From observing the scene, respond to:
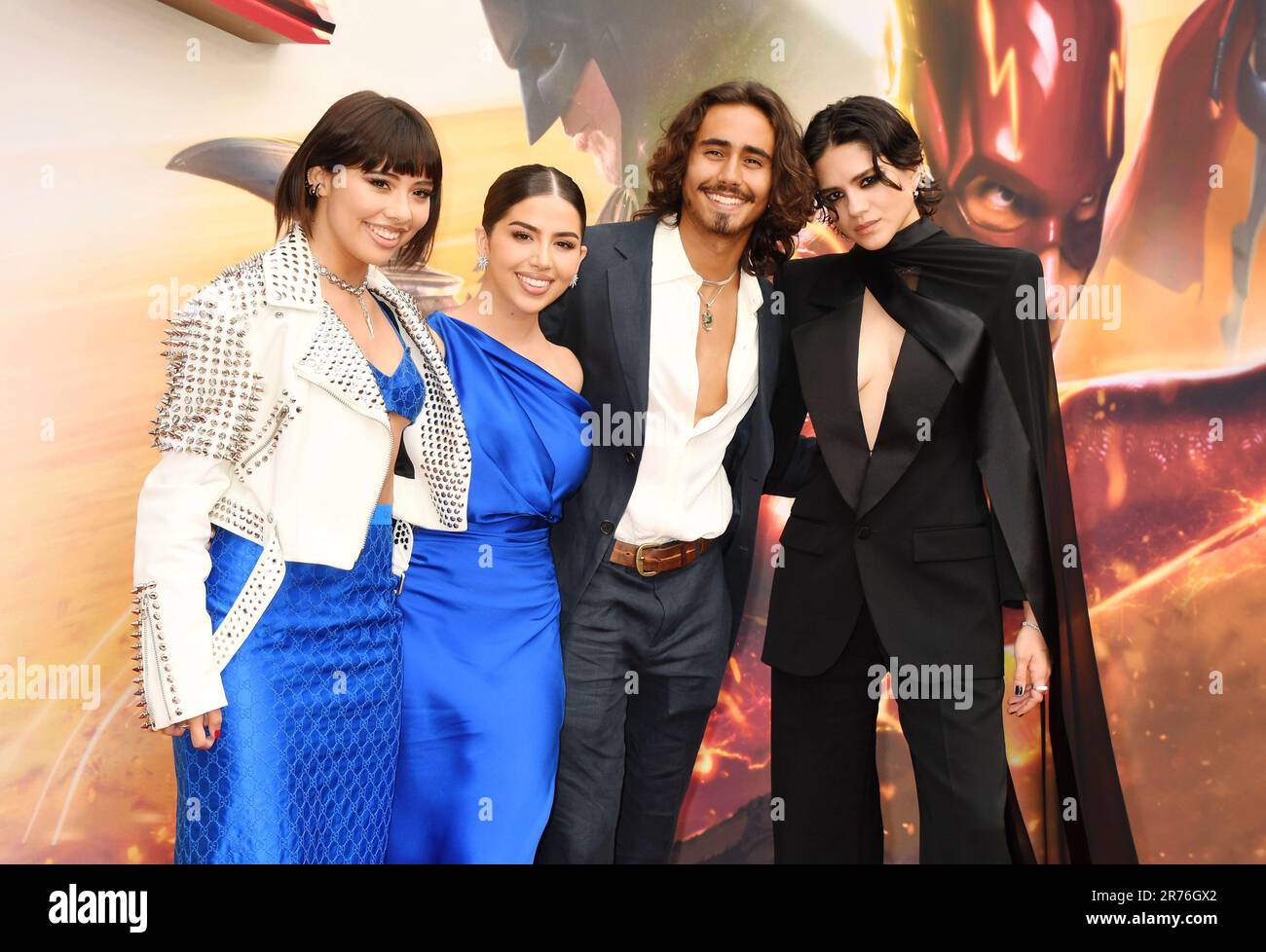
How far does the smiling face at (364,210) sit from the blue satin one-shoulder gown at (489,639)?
378 mm

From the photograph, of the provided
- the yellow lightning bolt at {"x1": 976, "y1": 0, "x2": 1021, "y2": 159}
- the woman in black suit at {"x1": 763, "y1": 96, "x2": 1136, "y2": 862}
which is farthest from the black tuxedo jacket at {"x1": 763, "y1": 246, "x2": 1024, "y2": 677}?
the yellow lightning bolt at {"x1": 976, "y1": 0, "x2": 1021, "y2": 159}

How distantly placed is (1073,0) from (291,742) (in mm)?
3476

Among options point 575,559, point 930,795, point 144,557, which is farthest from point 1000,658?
point 144,557

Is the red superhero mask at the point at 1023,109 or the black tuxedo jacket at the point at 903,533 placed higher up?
the red superhero mask at the point at 1023,109

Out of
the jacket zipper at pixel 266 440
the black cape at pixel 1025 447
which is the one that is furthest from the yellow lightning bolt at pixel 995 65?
the jacket zipper at pixel 266 440

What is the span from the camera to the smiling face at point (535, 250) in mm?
2422

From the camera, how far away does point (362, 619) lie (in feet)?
6.96

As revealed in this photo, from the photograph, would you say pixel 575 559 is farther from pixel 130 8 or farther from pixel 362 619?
pixel 130 8

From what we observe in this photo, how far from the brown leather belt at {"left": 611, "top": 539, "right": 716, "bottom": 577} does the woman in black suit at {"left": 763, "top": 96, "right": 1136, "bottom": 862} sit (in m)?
0.33

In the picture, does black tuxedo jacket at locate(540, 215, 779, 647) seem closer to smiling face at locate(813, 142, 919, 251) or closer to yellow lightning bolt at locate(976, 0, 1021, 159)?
smiling face at locate(813, 142, 919, 251)

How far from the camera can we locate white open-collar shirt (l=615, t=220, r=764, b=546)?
2588 mm

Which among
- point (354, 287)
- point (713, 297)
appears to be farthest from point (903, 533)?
point (354, 287)

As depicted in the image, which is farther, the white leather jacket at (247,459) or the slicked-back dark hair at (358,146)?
the slicked-back dark hair at (358,146)

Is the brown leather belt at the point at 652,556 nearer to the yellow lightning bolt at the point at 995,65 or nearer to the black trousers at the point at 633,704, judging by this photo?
the black trousers at the point at 633,704
